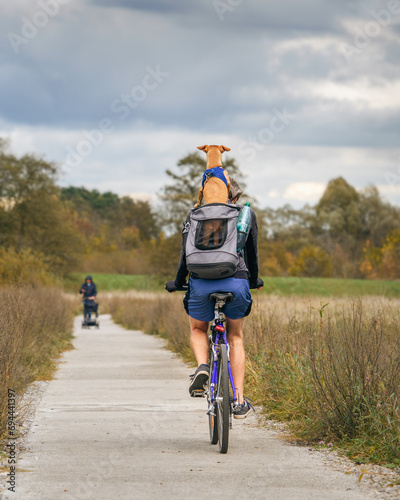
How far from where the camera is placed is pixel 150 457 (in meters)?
5.75

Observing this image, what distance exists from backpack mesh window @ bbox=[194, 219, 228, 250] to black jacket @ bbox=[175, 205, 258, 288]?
0.52 ft

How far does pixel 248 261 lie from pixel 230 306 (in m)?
0.45

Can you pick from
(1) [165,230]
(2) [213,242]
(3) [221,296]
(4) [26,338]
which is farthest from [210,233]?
(1) [165,230]

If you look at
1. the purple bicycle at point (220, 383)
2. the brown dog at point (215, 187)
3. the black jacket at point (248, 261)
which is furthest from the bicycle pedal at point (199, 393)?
the brown dog at point (215, 187)

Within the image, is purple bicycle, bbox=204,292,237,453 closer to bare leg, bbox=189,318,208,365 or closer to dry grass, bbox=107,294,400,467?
bare leg, bbox=189,318,208,365

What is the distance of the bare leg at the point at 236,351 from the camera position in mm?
6098

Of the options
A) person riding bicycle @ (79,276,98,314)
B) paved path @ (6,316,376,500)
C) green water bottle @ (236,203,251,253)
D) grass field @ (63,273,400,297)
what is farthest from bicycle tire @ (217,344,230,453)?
grass field @ (63,273,400,297)

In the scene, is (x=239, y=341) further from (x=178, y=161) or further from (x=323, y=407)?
(x=178, y=161)

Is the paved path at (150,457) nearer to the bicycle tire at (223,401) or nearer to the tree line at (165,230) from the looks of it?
the bicycle tire at (223,401)

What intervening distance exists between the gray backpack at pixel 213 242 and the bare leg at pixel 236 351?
19.9 inches

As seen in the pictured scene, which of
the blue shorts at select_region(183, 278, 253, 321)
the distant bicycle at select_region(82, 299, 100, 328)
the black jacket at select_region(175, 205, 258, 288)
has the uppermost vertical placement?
the black jacket at select_region(175, 205, 258, 288)

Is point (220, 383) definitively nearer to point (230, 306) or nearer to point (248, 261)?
point (230, 306)

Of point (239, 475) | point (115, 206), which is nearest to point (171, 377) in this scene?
point (239, 475)

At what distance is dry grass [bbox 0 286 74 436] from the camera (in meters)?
6.85
